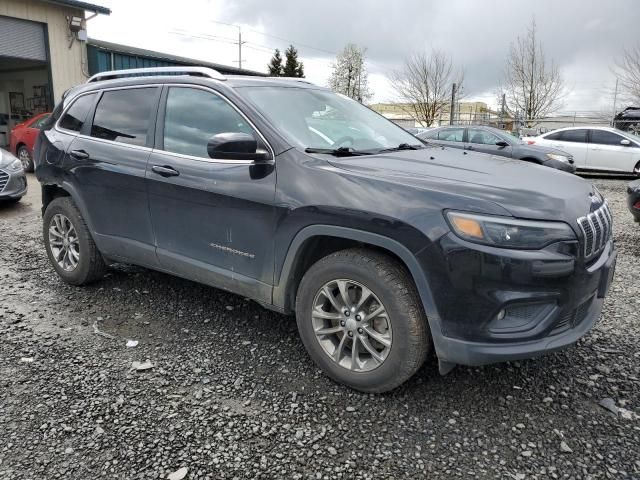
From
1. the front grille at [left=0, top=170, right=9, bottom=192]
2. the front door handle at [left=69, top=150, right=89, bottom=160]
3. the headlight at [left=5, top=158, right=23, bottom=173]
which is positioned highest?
the front door handle at [left=69, top=150, right=89, bottom=160]

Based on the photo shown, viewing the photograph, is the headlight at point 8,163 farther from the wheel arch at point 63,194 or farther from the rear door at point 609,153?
the rear door at point 609,153

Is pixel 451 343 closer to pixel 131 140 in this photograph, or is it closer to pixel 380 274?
pixel 380 274

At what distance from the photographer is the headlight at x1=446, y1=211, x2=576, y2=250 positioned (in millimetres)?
2385

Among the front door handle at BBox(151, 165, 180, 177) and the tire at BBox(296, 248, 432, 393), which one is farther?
the front door handle at BBox(151, 165, 180, 177)

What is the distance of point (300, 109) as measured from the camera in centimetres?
349

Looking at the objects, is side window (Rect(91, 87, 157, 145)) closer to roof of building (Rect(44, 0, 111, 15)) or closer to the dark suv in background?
the dark suv in background

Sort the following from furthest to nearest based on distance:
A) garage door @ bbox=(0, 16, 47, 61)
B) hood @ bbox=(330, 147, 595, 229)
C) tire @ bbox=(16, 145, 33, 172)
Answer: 1. garage door @ bbox=(0, 16, 47, 61)
2. tire @ bbox=(16, 145, 33, 172)
3. hood @ bbox=(330, 147, 595, 229)

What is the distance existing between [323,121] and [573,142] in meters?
13.1

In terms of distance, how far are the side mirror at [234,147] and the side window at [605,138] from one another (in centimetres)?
1381

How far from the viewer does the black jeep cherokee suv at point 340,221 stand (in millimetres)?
2447

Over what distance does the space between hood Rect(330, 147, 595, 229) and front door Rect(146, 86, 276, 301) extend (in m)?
0.58

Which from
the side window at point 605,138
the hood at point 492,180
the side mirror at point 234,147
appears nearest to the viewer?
the hood at point 492,180

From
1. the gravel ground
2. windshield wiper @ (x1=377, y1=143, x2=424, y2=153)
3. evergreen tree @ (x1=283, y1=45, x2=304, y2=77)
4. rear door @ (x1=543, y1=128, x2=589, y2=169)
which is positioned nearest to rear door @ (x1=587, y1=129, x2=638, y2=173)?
rear door @ (x1=543, y1=128, x2=589, y2=169)

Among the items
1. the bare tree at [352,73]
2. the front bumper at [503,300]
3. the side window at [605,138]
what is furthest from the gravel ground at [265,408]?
the bare tree at [352,73]
